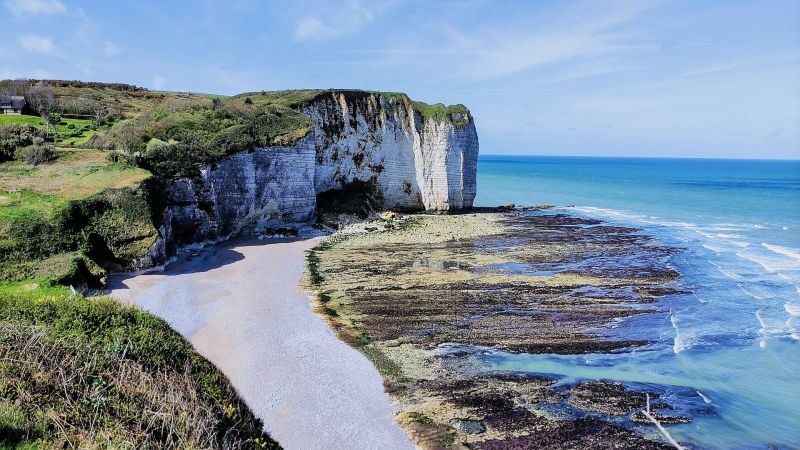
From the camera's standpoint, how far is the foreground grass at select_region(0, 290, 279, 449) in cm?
775

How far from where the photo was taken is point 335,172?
50812 mm

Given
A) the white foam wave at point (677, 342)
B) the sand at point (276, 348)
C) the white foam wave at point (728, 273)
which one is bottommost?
the white foam wave at point (728, 273)

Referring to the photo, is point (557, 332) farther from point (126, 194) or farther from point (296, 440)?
point (126, 194)

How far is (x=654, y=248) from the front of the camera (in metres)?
41.4

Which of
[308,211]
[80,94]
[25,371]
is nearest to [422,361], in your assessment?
[25,371]

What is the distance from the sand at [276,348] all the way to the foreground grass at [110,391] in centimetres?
567

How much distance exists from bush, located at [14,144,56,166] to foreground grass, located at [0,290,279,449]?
91.2ft

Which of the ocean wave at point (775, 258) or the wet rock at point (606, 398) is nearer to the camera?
the wet rock at point (606, 398)

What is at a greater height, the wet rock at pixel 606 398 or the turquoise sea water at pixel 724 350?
the wet rock at pixel 606 398

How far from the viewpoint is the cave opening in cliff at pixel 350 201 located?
50228mm

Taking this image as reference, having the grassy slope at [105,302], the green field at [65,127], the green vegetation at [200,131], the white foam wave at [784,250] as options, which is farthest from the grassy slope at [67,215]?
the white foam wave at [784,250]

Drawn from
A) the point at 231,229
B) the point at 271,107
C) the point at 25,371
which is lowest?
the point at 231,229

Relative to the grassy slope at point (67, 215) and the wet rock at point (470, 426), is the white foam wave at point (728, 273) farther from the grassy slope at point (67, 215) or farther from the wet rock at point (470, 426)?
the grassy slope at point (67, 215)

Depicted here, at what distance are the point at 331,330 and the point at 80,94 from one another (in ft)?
175
